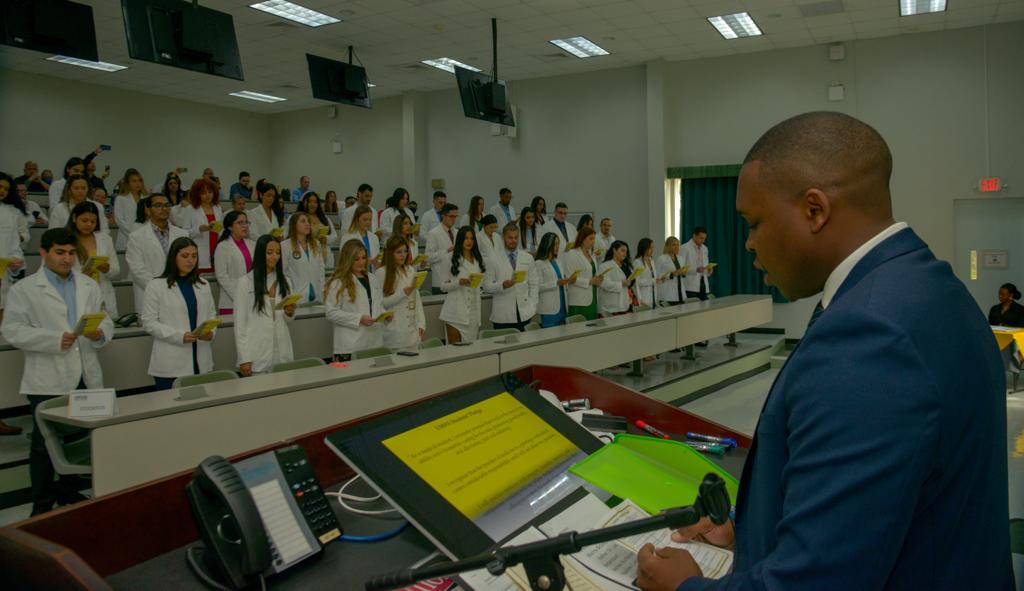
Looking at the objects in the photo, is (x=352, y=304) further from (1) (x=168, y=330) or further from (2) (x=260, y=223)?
(2) (x=260, y=223)

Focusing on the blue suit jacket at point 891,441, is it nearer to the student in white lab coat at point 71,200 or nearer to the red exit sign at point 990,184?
the student in white lab coat at point 71,200

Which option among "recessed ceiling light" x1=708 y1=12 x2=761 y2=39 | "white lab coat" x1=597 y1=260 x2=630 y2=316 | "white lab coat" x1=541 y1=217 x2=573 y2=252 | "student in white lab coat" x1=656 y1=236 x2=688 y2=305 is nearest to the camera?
"white lab coat" x1=597 y1=260 x2=630 y2=316

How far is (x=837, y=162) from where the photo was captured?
88 cm

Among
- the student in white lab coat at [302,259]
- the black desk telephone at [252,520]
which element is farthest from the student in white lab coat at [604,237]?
the black desk telephone at [252,520]

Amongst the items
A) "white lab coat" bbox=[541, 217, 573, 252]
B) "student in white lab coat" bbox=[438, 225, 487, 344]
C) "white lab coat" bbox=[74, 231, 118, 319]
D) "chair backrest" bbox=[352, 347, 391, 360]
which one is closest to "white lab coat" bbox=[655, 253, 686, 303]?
"white lab coat" bbox=[541, 217, 573, 252]

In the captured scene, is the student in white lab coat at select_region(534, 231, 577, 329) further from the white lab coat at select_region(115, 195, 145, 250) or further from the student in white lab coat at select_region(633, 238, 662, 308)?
the white lab coat at select_region(115, 195, 145, 250)

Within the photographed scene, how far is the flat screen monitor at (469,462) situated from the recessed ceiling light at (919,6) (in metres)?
8.18

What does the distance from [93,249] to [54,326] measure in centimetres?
173

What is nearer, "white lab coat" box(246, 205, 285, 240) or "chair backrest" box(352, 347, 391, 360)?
"chair backrest" box(352, 347, 391, 360)

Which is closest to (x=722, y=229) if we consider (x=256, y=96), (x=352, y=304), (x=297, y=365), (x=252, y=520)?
(x=352, y=304)

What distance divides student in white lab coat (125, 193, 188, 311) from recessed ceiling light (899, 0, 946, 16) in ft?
26.0

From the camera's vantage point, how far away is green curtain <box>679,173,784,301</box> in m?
10.1

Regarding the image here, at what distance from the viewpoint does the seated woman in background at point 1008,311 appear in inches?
293

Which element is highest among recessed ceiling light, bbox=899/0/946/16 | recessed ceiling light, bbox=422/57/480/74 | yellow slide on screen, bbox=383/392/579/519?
recessed ceiling light, bbox=422/57/480/74
